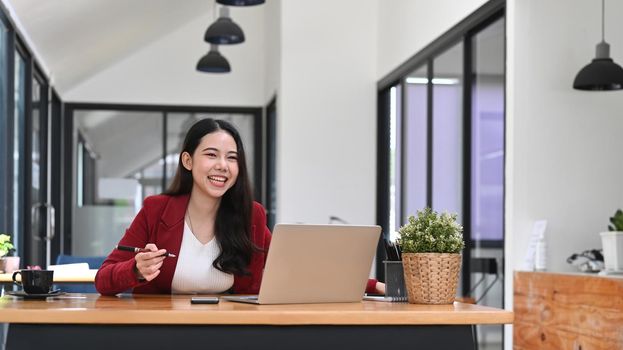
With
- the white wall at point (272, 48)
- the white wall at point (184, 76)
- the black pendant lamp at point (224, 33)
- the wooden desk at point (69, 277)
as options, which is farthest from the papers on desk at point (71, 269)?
the white wall at point (184, 76)

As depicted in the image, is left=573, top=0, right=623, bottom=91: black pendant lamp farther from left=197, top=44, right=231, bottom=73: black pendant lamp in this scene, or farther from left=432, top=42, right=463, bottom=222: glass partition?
left=197, top=44, right=231, bottom=73: black pendant lamp

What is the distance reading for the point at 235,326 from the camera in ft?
7.48

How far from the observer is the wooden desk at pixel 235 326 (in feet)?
7.33

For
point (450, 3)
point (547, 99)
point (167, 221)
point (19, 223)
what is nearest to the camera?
point (167, 221)

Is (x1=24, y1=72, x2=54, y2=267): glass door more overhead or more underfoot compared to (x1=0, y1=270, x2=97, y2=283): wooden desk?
more overhead

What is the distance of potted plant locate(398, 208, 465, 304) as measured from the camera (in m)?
2.57

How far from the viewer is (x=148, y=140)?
10383mm

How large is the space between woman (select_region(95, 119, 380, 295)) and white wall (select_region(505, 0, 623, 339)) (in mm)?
2182

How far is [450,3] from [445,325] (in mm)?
4112

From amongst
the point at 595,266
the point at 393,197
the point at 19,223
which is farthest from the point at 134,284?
the point at 393,197

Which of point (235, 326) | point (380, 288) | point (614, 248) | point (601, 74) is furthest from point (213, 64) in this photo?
point (235, 326)

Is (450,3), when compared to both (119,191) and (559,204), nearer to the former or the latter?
(559,204)

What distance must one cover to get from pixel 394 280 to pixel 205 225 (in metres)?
0.64

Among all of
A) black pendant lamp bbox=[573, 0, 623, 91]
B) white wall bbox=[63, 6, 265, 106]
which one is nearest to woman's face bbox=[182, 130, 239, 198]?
black pendant lamp bbox=[573, 0, 623, 91]
